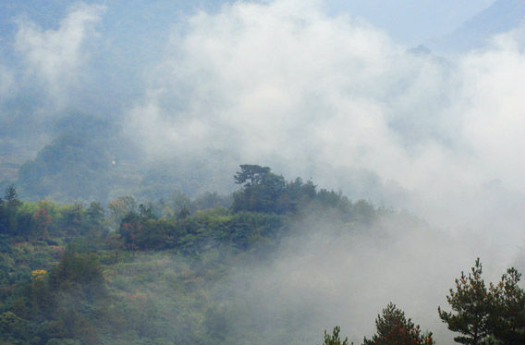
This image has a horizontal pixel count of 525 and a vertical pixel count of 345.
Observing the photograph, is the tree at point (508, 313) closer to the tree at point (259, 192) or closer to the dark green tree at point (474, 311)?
the dark green tree at point (474, 311)

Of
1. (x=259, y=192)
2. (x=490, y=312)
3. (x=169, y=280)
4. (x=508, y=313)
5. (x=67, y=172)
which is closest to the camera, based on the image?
(x=490, y=312)

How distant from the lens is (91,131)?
493ft

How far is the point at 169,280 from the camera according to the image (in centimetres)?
3356

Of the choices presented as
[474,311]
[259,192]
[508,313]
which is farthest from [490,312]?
[259,192]

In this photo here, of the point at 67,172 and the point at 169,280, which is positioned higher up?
the point at 67,172

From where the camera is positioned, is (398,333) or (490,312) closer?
(490,312)

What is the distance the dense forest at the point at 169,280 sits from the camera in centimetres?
1148

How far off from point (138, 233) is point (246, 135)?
451 ft

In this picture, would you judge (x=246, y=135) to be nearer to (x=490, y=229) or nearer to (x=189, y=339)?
(x=490, y=229)

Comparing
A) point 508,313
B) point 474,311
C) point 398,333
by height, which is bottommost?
point 398,333

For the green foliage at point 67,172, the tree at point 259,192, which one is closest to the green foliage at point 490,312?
the tree at point 259,192

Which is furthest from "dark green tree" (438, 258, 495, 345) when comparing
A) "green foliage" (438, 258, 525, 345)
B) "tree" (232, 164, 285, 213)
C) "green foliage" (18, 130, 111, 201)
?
"green foliage" (18, 130, 111, 201)

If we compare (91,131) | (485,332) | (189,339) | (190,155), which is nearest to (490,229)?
(189,339)

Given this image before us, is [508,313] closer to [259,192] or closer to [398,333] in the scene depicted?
[398,333]
